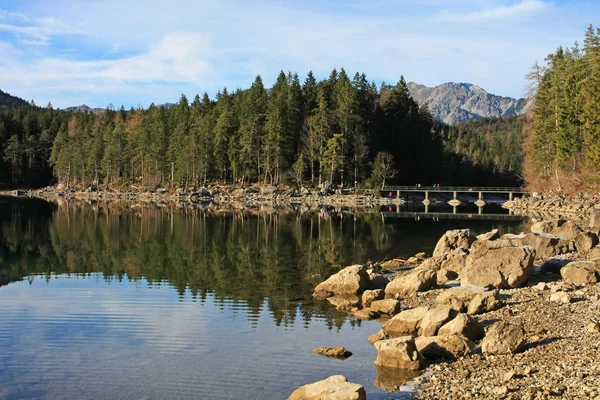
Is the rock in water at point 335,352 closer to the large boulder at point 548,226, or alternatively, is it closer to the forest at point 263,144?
the large boulder at point 548,226

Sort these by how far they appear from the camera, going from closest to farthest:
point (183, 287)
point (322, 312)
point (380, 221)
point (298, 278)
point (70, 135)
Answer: point (322, 312) → point (183, 287) → point (298, 278) → point (380, 221) → point (70, 135)

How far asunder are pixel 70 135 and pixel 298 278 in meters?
129

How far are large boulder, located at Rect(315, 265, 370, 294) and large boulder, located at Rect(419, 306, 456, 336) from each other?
655 cm

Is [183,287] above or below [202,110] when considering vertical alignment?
below

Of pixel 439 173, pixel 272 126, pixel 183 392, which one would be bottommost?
pixel 183 392

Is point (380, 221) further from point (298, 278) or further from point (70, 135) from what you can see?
point (70, 135)

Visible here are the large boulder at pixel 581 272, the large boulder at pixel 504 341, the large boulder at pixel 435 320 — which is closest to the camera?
the large boulder at pixel 504 341

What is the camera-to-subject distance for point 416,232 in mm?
47656

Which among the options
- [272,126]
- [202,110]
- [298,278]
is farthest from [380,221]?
[202,110]

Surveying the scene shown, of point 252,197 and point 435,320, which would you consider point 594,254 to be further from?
point 252,197

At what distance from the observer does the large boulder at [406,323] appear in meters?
17.2

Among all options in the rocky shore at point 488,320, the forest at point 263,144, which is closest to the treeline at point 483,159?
the forest at point 263,144

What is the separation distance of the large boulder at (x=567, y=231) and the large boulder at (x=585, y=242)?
238cm

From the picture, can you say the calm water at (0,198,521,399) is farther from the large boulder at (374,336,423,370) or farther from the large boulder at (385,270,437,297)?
the large boulder at (385,270,437,297)
